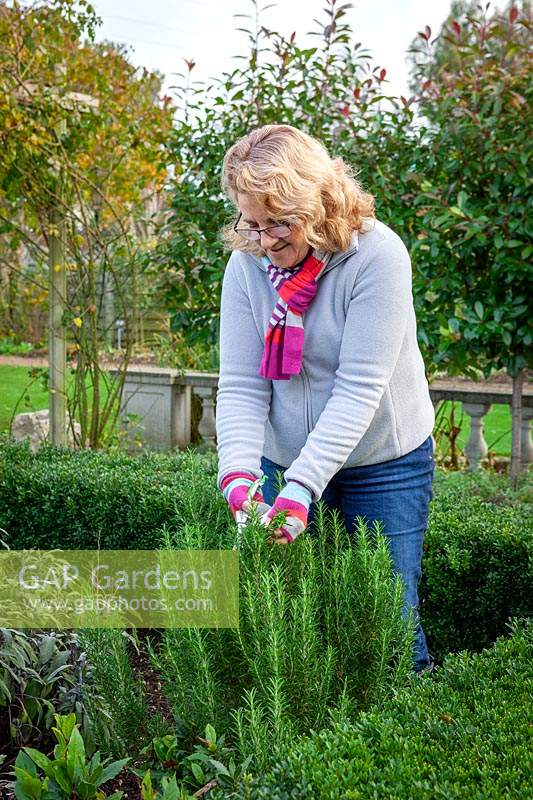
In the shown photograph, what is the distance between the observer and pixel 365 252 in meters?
2.16

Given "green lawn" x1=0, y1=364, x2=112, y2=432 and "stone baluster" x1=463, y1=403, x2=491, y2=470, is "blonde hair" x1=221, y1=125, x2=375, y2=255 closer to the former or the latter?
"stone baluster" x1=463, y1=403, x2=491, y2=470

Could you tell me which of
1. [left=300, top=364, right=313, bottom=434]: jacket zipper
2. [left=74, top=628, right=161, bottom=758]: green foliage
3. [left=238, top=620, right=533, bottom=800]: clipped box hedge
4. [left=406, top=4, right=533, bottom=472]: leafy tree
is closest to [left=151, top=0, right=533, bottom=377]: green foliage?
[left=406, top=4, right=533, bottom=472]: leafy tree

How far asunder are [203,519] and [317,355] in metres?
0.52

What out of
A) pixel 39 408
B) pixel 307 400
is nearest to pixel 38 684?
pixel 307 400

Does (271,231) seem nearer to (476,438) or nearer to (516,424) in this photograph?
(516,424)

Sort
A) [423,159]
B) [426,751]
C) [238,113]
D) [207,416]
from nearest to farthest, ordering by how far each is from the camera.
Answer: [426,751] < [423,159] < [238,113] < [207,416]

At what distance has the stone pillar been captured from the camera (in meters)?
7.61

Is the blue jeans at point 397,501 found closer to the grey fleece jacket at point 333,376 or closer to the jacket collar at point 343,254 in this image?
the grey fleece jacket at point 333,376

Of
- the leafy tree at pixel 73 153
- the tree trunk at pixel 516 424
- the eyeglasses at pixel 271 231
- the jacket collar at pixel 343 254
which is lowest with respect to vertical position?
the tree trunk at pixel 516 424

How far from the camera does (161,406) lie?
25.2 feet

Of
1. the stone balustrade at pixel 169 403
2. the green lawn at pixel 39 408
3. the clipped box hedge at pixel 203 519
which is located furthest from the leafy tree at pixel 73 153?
the clipped box hedge at pixel 203 519

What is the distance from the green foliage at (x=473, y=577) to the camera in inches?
119

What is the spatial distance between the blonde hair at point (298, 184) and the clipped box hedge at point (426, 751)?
1081mm

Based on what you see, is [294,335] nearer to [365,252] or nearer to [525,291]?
[365,252]
